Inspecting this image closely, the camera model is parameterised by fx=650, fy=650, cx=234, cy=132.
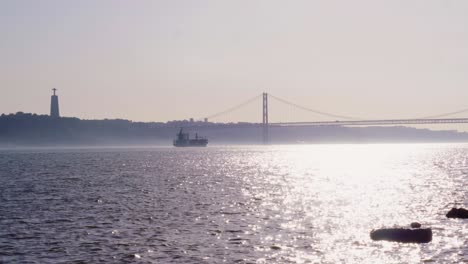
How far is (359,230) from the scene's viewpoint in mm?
30953

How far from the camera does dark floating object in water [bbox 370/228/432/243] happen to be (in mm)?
27094

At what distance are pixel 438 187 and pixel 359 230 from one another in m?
31.4

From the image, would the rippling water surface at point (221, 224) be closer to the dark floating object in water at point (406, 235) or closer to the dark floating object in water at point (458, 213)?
the dark floating object in water at point (406, 235)

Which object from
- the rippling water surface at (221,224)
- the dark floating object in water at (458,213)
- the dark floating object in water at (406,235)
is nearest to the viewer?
the rippling water surface at (221,224)

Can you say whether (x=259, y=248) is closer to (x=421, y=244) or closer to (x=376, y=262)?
(x=376, y=262)

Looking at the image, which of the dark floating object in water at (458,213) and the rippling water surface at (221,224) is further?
the dark floating object in water at (458,213)

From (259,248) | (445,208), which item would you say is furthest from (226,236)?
(445,208)

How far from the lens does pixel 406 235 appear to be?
27219 millimetres

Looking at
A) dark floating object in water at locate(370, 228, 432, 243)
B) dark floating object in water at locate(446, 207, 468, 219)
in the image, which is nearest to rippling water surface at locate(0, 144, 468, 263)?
dark floating object in water at locate(370, 228, 432, 243)

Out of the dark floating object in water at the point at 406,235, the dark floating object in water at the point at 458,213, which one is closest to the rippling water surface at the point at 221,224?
the dark floating object in water at the point at 406,235

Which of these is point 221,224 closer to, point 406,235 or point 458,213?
point 406,235

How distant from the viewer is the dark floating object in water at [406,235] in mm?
27094

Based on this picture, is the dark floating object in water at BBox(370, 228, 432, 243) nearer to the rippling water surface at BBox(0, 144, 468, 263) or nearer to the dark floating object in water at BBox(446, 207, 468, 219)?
the rippling water surface at BBox(0, 144, 468, 263)

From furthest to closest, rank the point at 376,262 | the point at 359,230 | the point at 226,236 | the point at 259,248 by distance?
the point at 359,230 → the point at 226,236 → the point at 259,248 → the point at 376,262
